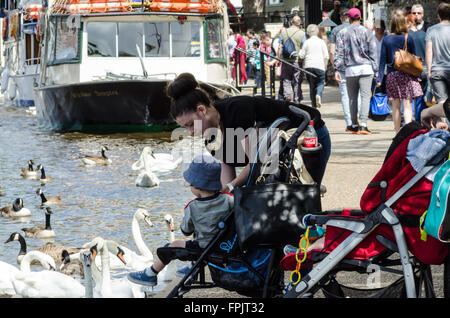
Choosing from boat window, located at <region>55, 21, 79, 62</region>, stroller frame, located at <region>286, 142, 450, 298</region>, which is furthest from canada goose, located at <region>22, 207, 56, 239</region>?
boat window, located at <region>55, 21, 79, 62</region>

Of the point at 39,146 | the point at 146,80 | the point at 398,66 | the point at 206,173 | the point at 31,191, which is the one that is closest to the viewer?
the point at 206,173

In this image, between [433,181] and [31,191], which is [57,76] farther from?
[433,181]

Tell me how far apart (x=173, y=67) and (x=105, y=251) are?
14.1 m

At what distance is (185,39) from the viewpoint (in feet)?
69.7

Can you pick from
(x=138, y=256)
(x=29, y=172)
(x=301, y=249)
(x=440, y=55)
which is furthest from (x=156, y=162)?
(x=301, y=249)

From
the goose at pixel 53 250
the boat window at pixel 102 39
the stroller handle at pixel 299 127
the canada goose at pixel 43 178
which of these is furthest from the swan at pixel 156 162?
the stroller handle at pixel 299 127

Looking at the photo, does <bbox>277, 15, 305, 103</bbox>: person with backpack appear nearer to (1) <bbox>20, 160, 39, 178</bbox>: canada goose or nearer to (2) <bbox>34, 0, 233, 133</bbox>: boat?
(2) <bbox>34, 0, 233, 133</bbox>: boat

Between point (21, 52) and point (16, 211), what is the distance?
22408mm

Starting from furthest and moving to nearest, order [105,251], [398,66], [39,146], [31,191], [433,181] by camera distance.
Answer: [39,146], [31,191], [398,66], [105,251], [433,181]

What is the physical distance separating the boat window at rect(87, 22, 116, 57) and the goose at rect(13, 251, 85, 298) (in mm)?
13837

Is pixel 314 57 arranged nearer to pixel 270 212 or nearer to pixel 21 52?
pixel 270 212

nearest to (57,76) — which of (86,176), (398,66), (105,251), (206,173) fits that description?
(86,176)

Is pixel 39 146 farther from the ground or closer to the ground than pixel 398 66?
closer to the ground

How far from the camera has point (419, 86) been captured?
11742mm
